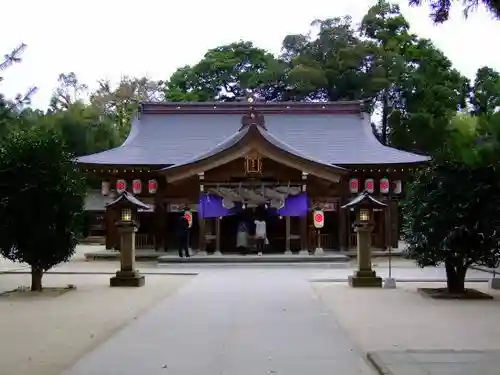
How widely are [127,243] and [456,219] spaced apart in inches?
306

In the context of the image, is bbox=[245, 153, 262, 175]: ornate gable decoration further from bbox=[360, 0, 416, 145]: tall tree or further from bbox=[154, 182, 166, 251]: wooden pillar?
bbox=[360, 0, 416, 145]: tall tree

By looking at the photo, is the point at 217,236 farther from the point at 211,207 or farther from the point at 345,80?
the point at 345,80

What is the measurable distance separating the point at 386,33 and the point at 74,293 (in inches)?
1475

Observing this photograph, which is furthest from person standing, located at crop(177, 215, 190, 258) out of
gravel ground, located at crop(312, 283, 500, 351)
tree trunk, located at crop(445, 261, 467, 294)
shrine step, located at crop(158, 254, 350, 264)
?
tree trunk, located at crop(445, 261, 467, 294)

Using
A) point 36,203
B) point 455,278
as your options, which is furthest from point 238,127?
point 455,278

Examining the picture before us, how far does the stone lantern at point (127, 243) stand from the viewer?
15.0 meters

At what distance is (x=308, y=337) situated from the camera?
8.35 m

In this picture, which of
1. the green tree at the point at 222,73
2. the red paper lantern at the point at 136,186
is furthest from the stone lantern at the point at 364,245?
the green tree at the point at 222,73

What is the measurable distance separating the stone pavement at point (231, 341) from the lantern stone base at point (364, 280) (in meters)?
2.14

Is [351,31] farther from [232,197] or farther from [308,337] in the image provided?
[308,337]

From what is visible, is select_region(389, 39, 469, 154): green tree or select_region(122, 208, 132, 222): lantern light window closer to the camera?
select_region(122, 208, 132, 222): lantern light window

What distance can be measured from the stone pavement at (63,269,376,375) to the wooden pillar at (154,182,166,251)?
12.8 m

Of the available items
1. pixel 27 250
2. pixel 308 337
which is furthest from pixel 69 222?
pixel 308 337

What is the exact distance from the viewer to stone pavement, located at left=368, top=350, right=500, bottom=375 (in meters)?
6.10
